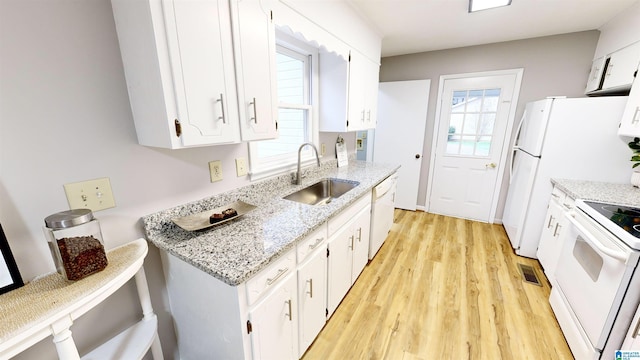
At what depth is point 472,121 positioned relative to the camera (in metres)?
3.19

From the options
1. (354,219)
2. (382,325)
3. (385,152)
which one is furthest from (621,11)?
(382,325)

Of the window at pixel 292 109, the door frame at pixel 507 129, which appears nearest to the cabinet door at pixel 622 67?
the door frame at pixel 507 129

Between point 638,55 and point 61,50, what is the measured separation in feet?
11.6

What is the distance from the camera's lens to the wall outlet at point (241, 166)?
152cm

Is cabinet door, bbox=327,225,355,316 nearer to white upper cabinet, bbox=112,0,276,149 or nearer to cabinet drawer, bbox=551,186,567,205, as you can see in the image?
white upper cabinet, bbox=112,0,276,149

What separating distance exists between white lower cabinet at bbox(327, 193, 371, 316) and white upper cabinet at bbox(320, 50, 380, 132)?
798 millimetres

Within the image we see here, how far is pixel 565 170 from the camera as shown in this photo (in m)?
2.18

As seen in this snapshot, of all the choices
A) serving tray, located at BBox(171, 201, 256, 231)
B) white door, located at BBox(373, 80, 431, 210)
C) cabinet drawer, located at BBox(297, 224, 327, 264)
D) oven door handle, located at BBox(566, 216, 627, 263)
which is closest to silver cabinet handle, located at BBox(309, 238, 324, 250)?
cabinet drawer, located at BBox(297, 224, 327, 264)

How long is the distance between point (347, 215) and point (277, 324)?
816 millimetres

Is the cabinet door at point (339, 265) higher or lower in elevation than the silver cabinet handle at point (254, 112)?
lower

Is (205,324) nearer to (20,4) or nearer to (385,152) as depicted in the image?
(20,4)

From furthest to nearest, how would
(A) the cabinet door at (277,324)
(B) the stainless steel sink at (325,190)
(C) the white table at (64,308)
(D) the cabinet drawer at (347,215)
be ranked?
(B) the stainless steel sink at (325,190) → (D) the cabinet drawer at (347,215) → (A) the cabinet door at (277,324) → (C) the white table at (64,308)

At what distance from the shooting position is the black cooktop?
1297mm

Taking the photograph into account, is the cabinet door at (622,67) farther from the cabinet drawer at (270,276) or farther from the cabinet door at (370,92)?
the cabinet drawer at (270,276)
